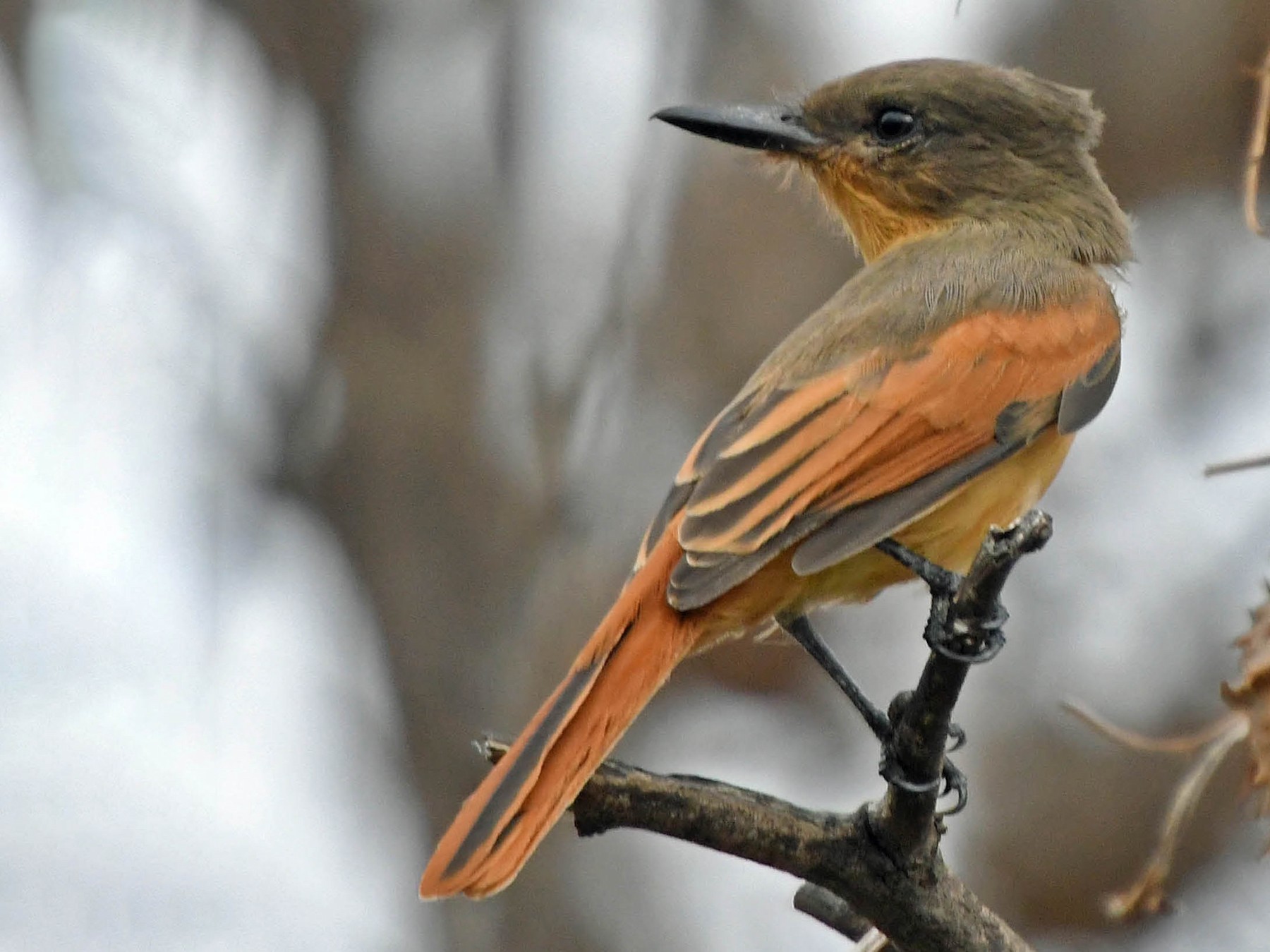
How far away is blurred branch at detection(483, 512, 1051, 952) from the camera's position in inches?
121

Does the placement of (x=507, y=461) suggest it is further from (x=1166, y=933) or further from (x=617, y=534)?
(x=1166, y=933)

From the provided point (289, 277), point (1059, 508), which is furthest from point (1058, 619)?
point (289, 277)

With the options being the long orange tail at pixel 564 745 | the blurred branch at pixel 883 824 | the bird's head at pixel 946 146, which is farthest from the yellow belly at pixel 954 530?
the bird's head at pixel 946 146

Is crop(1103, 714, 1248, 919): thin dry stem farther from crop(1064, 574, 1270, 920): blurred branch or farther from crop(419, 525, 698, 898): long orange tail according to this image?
crop(419, 525, 698, 898): long orange tail

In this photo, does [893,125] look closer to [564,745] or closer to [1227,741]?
[1227,741]

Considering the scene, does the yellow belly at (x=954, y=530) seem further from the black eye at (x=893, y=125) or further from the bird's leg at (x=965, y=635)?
the black eye at (x=893, y=125)

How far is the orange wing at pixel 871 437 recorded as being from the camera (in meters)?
3.41

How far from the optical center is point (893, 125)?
15.3 feet

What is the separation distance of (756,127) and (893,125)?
1.26 feet

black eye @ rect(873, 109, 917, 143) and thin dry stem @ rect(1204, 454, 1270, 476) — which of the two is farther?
black eye @ rect(873, 109, 917, 143)

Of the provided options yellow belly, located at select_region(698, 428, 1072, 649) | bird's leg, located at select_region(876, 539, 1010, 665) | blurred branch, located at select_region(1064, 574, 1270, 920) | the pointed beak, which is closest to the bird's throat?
the pointed beak

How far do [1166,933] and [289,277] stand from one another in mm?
4237

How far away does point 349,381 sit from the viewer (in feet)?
22.2

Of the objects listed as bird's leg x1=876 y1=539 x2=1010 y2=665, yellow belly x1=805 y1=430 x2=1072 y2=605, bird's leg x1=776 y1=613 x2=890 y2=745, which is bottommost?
bird's leg x1=776 y1=613 x2=890 y2=745
